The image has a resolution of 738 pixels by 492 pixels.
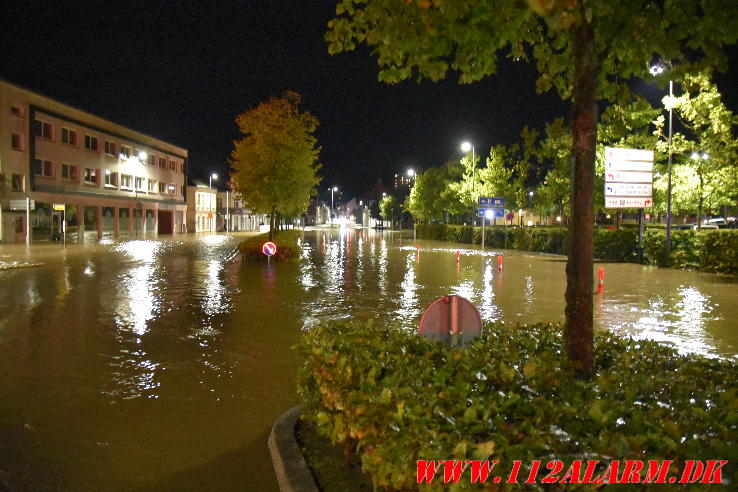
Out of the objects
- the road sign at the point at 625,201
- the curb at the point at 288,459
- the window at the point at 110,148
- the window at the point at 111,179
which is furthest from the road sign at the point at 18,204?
the curb at the point at 288,459

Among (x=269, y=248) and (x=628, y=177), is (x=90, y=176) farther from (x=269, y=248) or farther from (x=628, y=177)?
(x=628, y=177)

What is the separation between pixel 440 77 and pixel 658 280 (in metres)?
18.4

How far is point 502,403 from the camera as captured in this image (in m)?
3.58

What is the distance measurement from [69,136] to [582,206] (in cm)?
5117

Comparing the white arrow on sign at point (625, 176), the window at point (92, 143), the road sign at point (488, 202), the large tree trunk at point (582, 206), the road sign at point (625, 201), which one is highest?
the window at point (92, 143)

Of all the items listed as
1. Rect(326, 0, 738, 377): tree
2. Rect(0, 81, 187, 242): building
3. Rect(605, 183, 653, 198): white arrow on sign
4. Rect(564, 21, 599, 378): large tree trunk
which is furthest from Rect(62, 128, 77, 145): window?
Rect(564, 21, 599, 378): large tree trunk

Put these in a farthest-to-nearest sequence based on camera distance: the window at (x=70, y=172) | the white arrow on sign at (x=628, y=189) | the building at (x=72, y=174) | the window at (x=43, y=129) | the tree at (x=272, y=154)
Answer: the window at (x=70, y=172) → the window at (x=43, y=129) → the building at (x=72, y=174) → the tree at (x=272, y=154) → the white arrow on sign at (x=628, y=189)

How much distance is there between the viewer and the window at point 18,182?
41719mm

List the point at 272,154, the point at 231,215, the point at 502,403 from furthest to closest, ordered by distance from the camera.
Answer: the point at 231,215 → the point at 272,154 → the point at 502,403

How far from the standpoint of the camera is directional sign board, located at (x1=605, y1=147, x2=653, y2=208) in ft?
83.6

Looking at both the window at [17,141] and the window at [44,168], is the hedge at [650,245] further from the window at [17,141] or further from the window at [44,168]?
the window at [17,141]

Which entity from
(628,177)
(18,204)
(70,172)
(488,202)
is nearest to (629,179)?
(628,177)

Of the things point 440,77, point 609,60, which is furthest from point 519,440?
point 609,60

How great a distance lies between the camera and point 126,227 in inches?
2319
